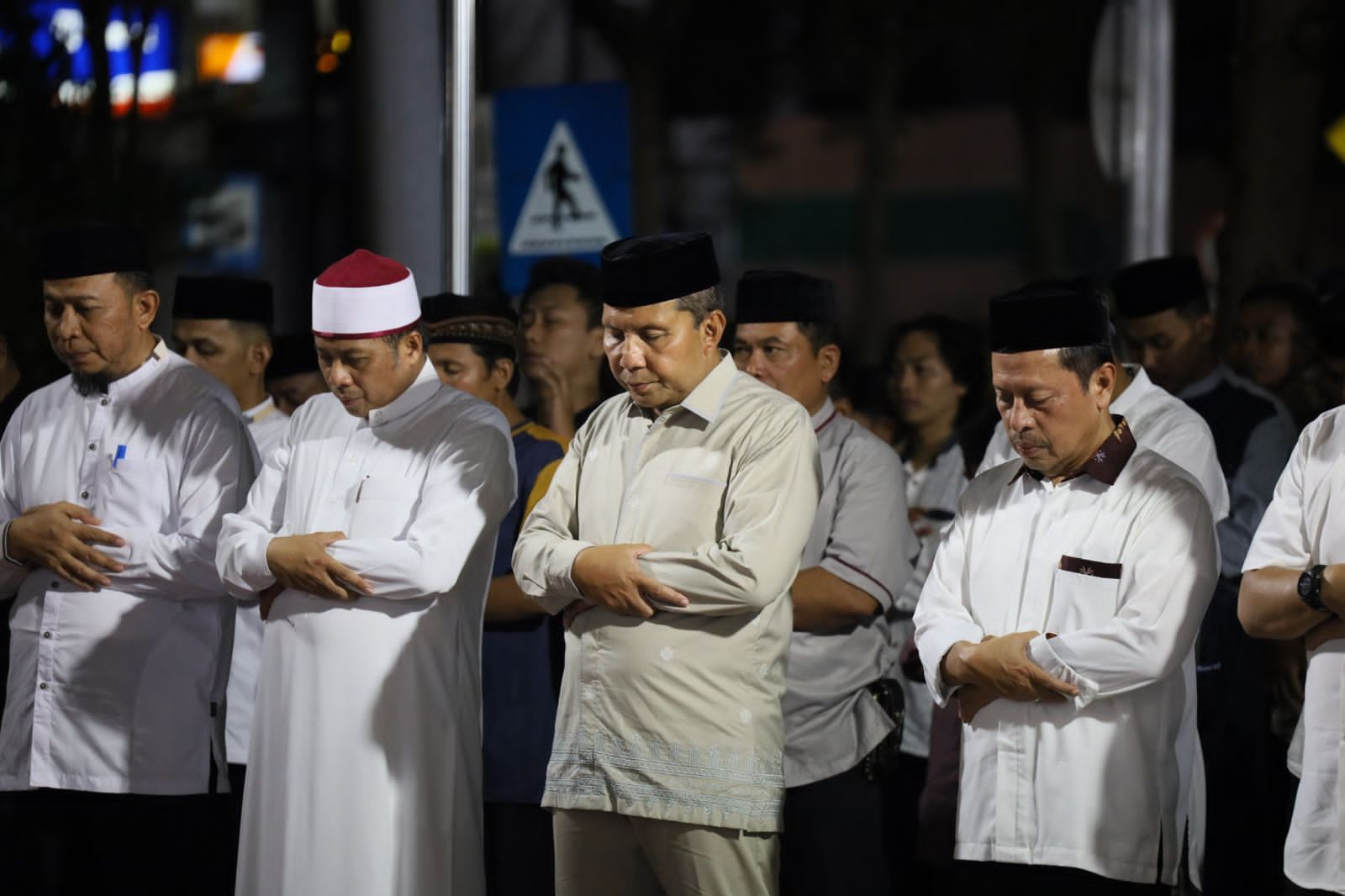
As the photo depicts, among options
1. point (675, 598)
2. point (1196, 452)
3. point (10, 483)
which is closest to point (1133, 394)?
point (1196, 452)

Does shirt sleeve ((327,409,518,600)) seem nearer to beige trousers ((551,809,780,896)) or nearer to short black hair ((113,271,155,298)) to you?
beige trousers ((551,809,780,896))

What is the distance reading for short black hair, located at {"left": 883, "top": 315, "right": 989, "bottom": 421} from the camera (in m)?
6.07

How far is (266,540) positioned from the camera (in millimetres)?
4301

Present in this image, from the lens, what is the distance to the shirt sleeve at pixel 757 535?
12.2ft

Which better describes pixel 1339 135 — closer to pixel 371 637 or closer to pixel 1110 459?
pixel 1110 459

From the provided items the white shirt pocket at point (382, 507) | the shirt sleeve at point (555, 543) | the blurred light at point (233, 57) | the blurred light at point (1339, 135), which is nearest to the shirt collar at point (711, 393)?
the shirt sleeve at point (555, 543)

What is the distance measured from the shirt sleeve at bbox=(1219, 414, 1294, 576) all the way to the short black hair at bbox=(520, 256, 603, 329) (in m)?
1.94

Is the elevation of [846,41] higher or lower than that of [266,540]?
higher

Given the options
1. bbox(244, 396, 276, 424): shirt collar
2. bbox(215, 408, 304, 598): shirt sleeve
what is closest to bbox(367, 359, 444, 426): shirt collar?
bbox(215, 408, 304, 598): shirt sleeve

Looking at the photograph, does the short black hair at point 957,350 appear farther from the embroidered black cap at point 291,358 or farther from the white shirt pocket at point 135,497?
the white shirt pocket at point 135,497

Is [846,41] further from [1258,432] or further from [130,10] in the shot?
[1258,432]

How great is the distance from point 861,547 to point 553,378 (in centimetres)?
134

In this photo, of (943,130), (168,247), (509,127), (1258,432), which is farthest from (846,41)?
(1258,432)

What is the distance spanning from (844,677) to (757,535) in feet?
3.13
